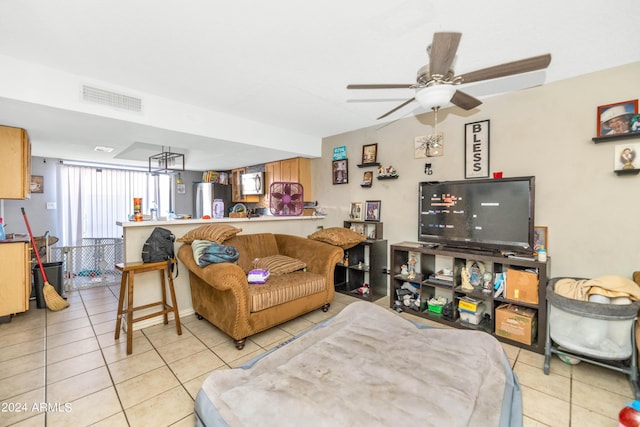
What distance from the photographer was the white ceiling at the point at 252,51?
1641 mm

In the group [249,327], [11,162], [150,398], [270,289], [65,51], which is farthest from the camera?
[11,162]

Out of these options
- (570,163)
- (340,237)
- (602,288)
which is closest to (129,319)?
(340,237)

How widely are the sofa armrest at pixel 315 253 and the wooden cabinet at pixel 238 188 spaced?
2691 mm

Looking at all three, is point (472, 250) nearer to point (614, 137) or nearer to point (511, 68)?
point (614, 137)

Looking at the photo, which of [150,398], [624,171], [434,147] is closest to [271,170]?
[434,147]

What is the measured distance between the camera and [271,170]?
5430mm

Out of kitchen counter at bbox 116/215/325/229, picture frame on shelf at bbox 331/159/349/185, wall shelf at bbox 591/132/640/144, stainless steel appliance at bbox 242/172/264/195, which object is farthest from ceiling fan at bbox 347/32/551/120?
stainless steel appliance at bbox 242/172/264/195

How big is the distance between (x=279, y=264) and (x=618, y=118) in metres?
3.30

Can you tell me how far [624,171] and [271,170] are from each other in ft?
15.5

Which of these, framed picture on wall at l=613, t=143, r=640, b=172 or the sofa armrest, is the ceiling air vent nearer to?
the sofa armrest

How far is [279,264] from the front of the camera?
3066 millimetres

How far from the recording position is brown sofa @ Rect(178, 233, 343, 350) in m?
2.29

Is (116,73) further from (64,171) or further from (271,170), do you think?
(64,171)

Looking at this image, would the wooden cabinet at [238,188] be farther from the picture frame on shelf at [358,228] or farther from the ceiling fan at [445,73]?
the ceiling fan at [445,73]
